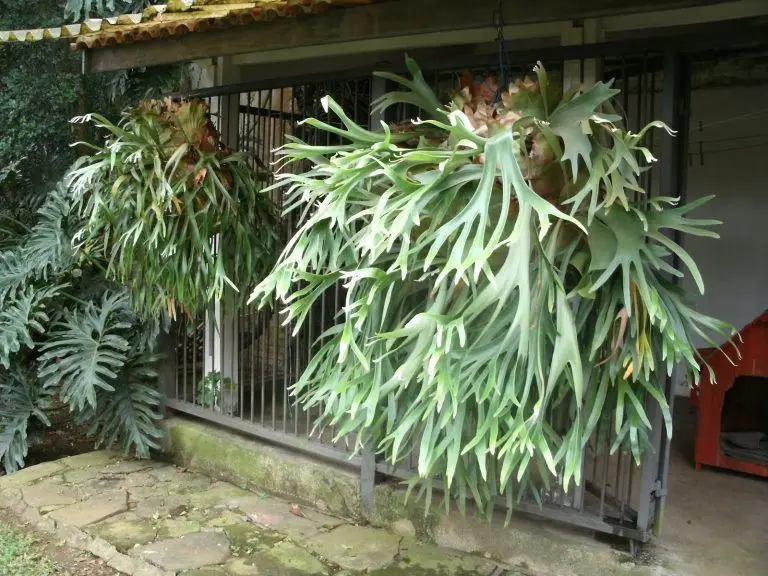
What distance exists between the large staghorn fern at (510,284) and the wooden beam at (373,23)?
42 centimetres

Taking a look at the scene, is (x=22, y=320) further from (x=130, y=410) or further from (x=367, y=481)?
(x=367, y=481)

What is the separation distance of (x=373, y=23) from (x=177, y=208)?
121 cm

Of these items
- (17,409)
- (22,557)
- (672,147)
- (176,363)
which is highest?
(672,147)

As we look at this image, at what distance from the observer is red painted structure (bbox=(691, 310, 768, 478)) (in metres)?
3.59

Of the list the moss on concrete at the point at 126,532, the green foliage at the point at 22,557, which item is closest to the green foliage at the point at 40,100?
the green foliage at the point at 22,557

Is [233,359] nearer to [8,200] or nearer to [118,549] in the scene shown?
[118,549]

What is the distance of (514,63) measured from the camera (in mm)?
2803

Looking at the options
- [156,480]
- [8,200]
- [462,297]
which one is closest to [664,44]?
[462,297]

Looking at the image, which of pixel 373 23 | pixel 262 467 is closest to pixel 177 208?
pixel 373 23

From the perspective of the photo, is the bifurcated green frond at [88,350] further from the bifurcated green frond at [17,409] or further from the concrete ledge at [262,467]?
the concrete ledge at [262,467]

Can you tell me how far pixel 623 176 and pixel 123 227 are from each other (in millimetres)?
2362

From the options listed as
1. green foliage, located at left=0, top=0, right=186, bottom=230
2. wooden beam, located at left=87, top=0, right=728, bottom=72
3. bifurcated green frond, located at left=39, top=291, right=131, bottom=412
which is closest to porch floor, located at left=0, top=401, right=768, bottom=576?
bifurcated green frond, located at left=39, top=291, right=131, bottom=412

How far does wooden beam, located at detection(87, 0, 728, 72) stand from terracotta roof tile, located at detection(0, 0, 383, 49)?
5 centimetres

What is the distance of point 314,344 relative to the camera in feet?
10.2
